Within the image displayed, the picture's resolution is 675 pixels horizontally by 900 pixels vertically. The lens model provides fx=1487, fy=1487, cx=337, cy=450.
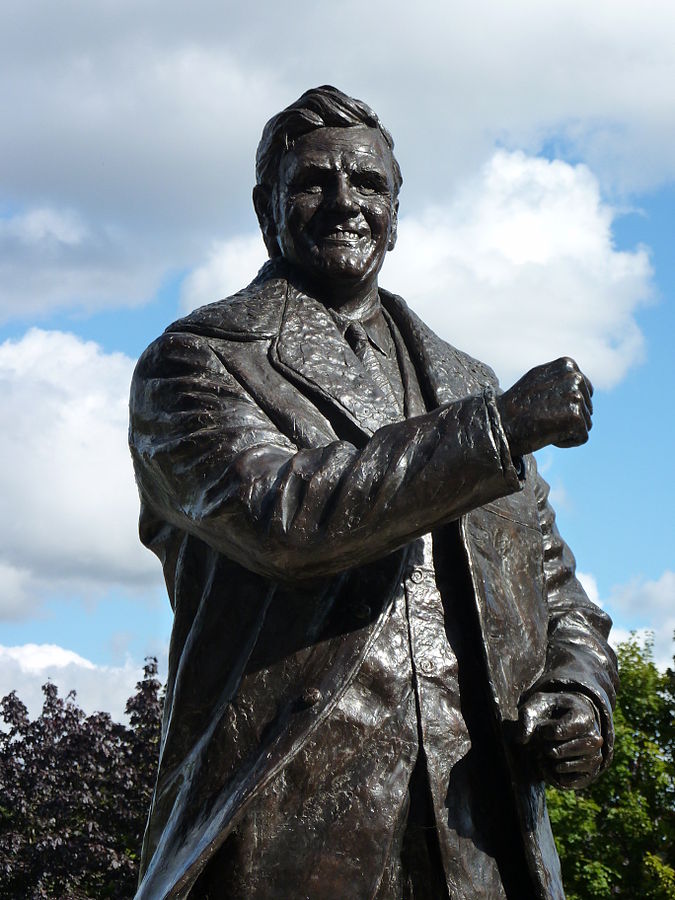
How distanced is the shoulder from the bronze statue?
11 millimetres

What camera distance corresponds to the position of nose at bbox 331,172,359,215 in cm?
514

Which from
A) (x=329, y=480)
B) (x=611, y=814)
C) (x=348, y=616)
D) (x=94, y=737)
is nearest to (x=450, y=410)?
(x=329, y=480)

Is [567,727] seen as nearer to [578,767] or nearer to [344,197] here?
[578,767]

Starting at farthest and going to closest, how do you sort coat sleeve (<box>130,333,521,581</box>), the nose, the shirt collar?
the shirt collar, the nose, coat sleeve (<box>130,333,521,581</box>)

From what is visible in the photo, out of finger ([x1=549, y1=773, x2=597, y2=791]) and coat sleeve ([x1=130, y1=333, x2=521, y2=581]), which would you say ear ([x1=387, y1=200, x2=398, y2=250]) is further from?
finger ([x1=549, y1=773, x2=597, y2=791])

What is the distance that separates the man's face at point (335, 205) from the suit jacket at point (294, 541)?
157 millimetres

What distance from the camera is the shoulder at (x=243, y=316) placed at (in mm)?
5012

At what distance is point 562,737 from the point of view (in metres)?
4.50

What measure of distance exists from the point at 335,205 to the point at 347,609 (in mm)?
1443

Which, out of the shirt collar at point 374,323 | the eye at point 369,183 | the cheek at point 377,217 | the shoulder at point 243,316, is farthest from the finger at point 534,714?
the eye at point 369,183

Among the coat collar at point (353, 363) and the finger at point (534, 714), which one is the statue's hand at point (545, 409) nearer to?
the coat collar at point (353, 363)

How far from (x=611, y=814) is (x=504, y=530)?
2688 cm

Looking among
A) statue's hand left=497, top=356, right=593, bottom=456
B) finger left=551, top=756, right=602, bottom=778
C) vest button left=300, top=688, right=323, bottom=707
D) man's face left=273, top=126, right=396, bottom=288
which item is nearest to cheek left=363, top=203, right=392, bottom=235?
man's face left=273, top=126, right=396, bottom=288

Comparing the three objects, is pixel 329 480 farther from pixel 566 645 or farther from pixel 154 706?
pixel 154 706
